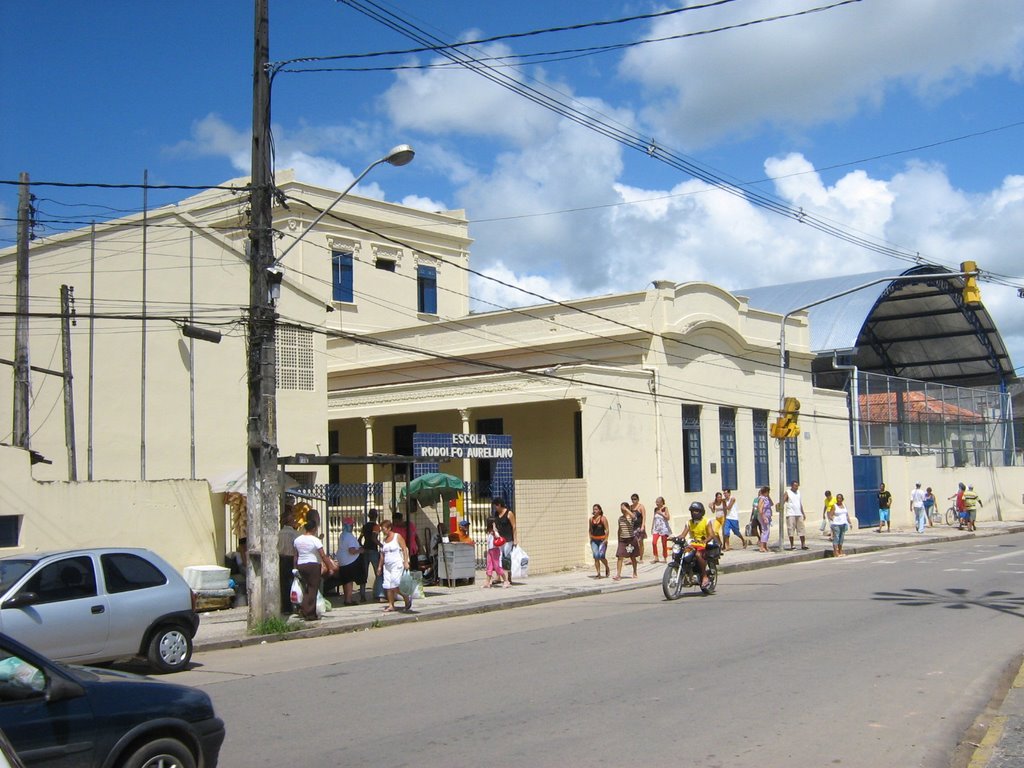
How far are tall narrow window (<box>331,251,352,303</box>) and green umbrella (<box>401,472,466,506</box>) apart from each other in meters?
16.9

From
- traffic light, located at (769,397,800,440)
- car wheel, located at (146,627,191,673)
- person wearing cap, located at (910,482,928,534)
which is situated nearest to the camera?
car wheel, located at (146,627,191,673)

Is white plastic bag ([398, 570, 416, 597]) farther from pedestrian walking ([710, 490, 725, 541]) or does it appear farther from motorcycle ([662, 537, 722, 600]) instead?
pedestrian walking ([710, 490, 725, 541])

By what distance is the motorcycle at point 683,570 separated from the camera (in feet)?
59.5

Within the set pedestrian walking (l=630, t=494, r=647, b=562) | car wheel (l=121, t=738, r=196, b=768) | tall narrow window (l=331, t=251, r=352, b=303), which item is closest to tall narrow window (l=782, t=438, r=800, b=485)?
pedestrian walking (l=630, t=494, r=647, b=562)

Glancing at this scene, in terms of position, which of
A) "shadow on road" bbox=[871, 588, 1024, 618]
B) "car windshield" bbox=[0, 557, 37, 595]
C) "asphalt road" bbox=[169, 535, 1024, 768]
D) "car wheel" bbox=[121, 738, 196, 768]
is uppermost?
"car windshield" bbox=[0, 557, 37, 595]

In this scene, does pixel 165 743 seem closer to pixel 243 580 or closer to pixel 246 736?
pixel 246 736

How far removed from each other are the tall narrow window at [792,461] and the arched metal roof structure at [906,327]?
8313 mm

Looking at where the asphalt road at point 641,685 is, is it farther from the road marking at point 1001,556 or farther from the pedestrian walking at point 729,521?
the pedestrian walking at point 729,521

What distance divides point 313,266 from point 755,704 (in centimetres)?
3034

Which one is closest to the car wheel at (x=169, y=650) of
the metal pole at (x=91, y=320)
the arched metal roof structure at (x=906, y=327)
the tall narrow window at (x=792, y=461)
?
the metal pole at (x=91, y=320)

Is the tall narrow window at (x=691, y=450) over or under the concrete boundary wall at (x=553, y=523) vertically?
over

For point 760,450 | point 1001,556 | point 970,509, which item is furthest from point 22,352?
point 970,509

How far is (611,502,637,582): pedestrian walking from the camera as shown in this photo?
22328 mm

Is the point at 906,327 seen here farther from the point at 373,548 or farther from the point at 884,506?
the point at 373,548
